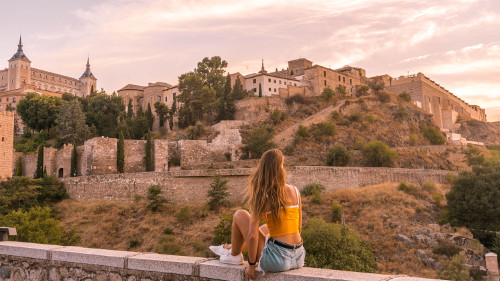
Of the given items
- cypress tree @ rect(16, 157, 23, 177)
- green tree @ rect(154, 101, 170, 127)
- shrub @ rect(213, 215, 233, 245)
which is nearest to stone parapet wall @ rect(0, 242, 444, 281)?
shrub @ rect(213, 215, 233, 245)

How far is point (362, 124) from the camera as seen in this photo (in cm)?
4516

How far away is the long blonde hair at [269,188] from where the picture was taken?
409 centimetres

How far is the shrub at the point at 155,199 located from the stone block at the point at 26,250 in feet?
65.6

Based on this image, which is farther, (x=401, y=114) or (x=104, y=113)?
(x=401, y=114)

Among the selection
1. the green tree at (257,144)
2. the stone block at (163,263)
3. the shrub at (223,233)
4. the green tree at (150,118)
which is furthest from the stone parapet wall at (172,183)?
the stone block at (163,263)

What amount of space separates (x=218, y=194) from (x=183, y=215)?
2.72m

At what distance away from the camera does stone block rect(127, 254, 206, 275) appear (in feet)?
14.6

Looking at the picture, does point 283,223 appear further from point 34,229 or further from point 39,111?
point 39,111

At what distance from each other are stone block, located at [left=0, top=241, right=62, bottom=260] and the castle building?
75965mm

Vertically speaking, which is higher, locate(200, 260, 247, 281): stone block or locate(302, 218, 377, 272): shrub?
locate(200, 260, 247, 281): stone block

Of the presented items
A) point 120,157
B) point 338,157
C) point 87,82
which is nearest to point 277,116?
point 338,157

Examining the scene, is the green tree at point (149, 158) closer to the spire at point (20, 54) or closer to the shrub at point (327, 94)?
→ the shrub at point (327, 94)

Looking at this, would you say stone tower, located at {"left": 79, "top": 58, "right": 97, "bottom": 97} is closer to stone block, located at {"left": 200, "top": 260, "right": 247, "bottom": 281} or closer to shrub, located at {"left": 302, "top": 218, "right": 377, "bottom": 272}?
shrub, located at {"left": 302, "top": 218, "right": 377, "bottom": 272}

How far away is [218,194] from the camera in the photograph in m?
26.0
